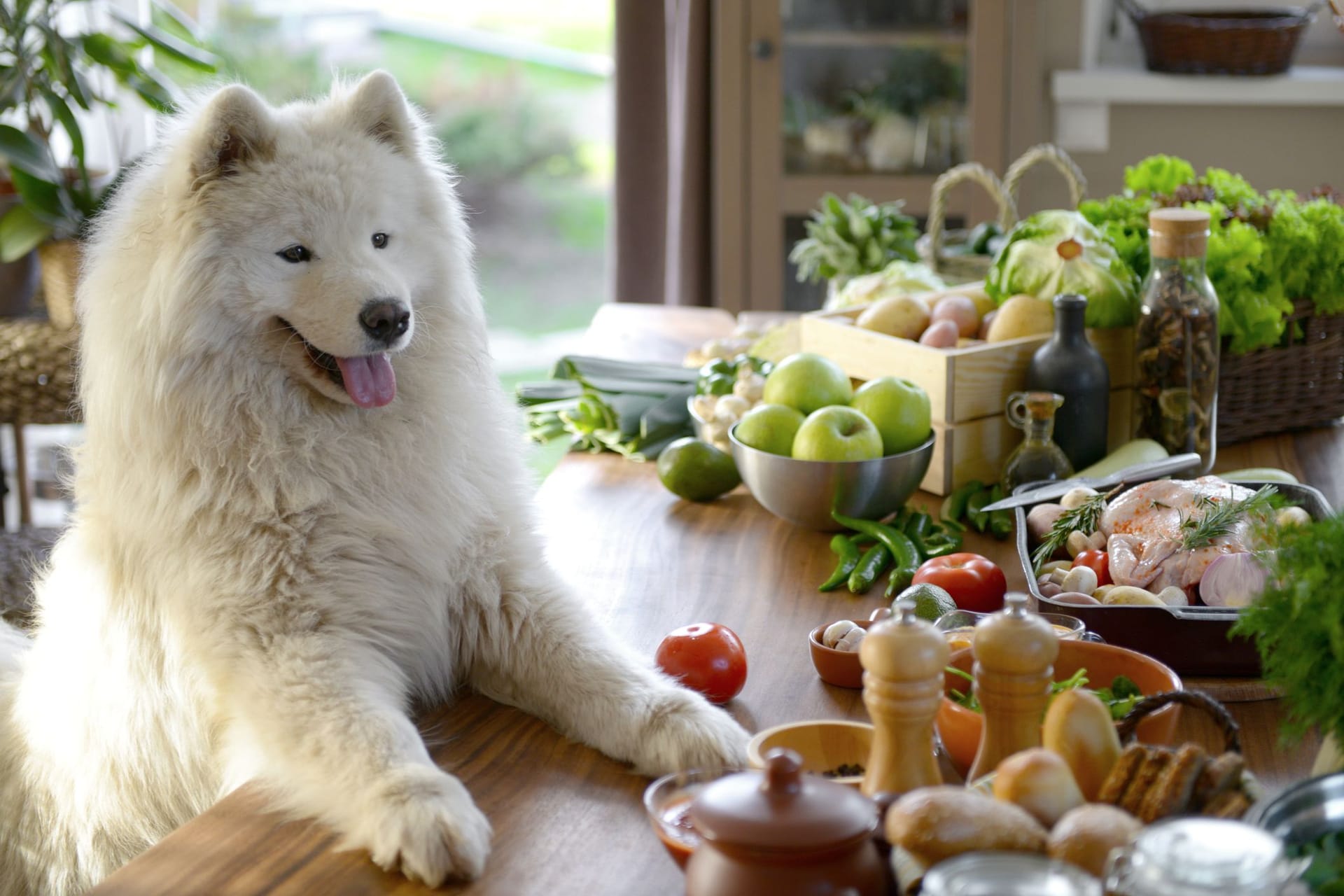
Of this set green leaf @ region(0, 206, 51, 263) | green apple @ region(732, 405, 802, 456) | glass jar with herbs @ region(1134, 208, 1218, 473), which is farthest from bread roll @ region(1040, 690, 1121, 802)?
green leaf @ region(0, 206, 51, 263)

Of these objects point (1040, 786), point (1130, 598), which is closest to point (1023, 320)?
point (1130, 598)

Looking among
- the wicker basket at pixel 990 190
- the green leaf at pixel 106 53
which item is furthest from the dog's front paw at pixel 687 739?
the green leaf at pixel 106 53

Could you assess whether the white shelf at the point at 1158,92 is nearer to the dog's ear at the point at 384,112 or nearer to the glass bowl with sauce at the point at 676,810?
the dog's ear at the point at 384,112

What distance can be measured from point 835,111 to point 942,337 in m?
2.15

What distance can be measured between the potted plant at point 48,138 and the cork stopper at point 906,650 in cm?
225

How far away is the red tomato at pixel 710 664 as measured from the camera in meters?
1.31

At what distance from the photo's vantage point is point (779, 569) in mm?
1659

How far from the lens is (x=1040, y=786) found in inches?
31.9

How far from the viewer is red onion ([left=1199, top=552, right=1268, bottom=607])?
127 cm

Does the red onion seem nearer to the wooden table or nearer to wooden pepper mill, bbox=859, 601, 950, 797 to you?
the wooden table

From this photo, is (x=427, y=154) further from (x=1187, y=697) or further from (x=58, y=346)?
(x=58, y=346)

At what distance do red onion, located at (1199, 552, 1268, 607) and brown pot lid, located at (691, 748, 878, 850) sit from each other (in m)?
0.65

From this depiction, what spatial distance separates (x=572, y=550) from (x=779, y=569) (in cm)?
30

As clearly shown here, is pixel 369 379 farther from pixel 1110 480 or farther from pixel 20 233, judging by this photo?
pixel 20 233
